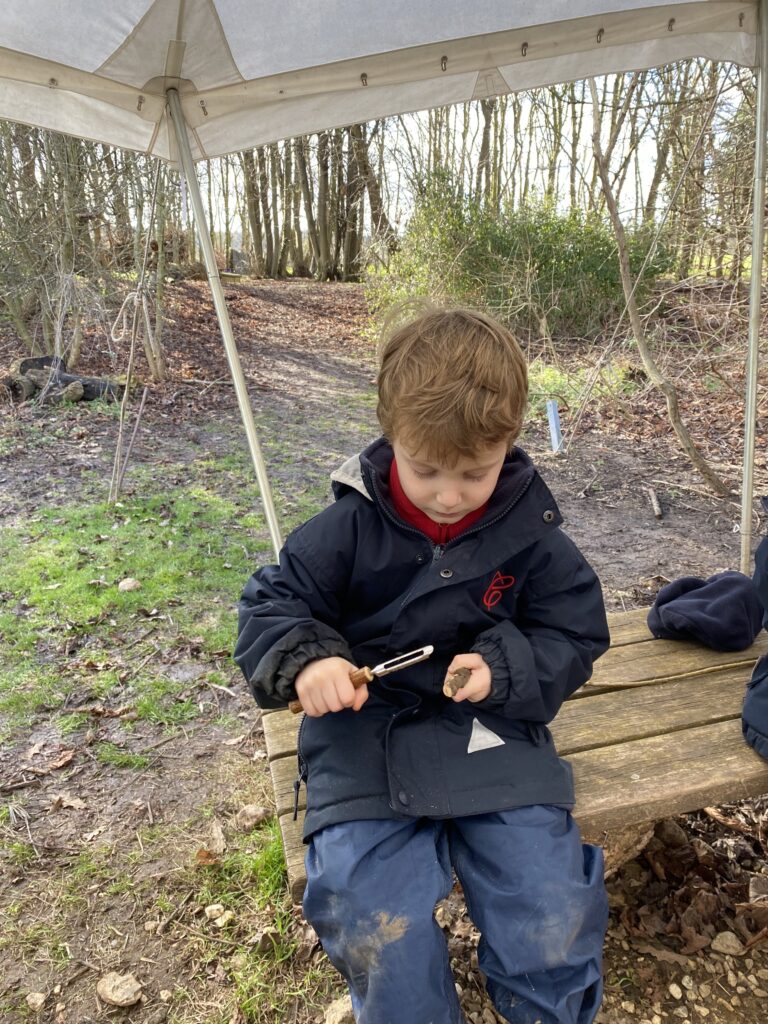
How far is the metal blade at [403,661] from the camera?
58.7 inches

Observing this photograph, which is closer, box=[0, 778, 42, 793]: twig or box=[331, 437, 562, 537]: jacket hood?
box=[331, 437, 562, 537]: jacket hood

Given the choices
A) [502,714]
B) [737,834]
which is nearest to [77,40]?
[502,714]

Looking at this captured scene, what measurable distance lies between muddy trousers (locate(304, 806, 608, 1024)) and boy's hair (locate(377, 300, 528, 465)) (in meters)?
0.86

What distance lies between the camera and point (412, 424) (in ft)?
5.15

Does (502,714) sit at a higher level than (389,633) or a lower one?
lower

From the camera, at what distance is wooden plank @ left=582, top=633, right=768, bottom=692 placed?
230cm

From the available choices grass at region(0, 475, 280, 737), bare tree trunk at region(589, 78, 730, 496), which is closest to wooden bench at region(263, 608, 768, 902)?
grass at region(0, 475, 280, 737)

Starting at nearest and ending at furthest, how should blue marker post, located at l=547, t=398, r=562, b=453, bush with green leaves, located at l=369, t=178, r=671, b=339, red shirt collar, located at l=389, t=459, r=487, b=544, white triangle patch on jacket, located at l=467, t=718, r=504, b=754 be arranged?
white triangle patch on jacket, located at l=467, t=718, r=504, b=754 < red shirt collar, located at l=389, t=459, r=487, b=544 < blue marker post, located at l=547, t=398, r=562, b=453 < bush with green leaves, located at l=369, t=178, r=671, b=339

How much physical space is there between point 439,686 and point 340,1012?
901 mm

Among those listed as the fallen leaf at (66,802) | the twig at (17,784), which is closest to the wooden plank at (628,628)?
the fallen leaf at (66,802)

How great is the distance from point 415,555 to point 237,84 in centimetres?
180

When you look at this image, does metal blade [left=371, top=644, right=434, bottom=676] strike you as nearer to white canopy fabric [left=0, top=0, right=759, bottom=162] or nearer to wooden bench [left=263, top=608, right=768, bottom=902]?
wooden bench [left=263, top=608, right=768, bottom=902]

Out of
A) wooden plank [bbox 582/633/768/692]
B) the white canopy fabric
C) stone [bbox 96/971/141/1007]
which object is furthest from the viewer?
wooden plank [bbox 582/633/768/692]

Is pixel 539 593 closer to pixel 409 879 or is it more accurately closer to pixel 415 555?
pixel 415 555
